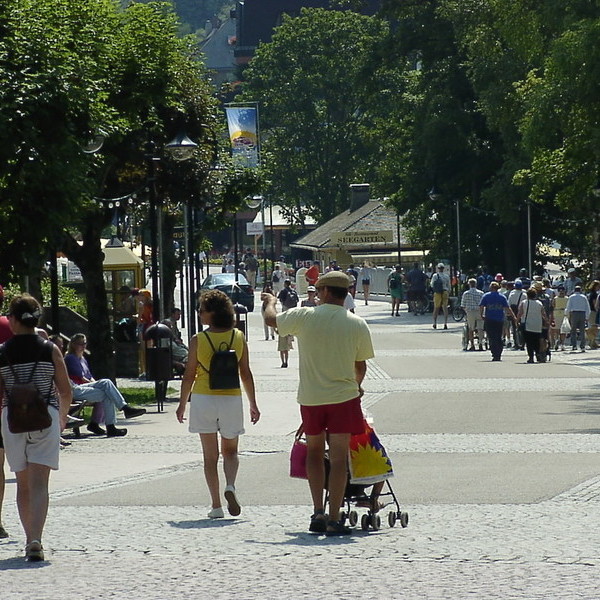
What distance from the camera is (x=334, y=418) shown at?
10.3m

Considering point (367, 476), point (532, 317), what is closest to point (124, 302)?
point (532, 317)

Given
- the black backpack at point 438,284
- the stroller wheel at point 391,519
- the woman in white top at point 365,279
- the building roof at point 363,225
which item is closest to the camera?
the stroller wheel at point 391,519

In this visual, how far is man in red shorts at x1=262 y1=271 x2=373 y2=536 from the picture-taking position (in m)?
10.3

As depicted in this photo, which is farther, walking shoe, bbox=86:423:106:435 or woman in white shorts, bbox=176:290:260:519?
walking shoe, bbox=86:423:106:435

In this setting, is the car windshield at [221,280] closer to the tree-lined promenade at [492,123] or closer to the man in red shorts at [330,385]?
the tree-lined promenade at [492,123]

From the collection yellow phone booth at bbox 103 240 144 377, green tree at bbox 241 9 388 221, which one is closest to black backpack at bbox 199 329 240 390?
yellow phone booth at bbox 103 240 144 377

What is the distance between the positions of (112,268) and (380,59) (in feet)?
98.6

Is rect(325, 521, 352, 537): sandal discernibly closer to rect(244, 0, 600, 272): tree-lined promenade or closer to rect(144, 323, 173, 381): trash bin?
rect(144, 323, 173, 381): trash bin

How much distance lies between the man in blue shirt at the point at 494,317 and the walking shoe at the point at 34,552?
2496 centimetres

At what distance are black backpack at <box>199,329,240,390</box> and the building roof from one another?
71638mm

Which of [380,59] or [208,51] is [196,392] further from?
[208,51]

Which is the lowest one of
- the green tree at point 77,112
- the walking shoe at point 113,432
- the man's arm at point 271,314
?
the walking shoe at point 113,432

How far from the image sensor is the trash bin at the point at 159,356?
21938mm

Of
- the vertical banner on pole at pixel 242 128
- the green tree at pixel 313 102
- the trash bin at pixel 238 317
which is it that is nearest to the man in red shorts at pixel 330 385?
the trash bin at pixel 238 317
